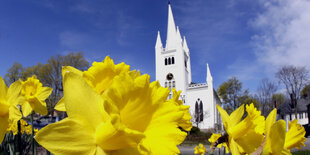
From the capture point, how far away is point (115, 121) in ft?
1.47

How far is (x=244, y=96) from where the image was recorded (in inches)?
1506

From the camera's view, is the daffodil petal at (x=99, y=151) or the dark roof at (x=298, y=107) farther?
the dark roof at (x=298, y=107)

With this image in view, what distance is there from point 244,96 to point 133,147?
42457 millimetres

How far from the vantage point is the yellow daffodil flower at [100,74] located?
762 millimetres

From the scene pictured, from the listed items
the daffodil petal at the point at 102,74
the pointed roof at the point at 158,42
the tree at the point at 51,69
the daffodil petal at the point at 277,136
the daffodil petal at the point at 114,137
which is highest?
the pointed roof at the point at 158,42

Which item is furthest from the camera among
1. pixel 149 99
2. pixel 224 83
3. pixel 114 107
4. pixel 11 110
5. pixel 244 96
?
pixel 224 83

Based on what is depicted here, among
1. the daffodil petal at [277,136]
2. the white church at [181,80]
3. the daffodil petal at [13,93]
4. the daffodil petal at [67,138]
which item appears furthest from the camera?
the white church at [181,80]

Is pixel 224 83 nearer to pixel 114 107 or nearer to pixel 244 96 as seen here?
pixel 244 96

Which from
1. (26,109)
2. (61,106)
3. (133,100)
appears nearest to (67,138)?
(133,100)

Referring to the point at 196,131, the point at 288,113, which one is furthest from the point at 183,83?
the point at 288,113

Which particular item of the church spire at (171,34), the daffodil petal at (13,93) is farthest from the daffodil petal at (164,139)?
the church spire at (171,34)

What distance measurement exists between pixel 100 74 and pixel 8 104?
54cm

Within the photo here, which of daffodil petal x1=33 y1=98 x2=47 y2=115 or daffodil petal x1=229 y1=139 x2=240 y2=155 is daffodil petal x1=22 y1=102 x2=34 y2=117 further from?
daffodil petal x1=229 y1=139 x2=240 y2=155

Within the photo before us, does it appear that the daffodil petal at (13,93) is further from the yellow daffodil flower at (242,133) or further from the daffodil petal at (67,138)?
the yellow daffodil flower at (242,133)
